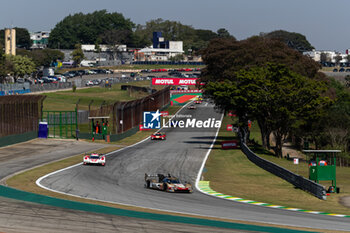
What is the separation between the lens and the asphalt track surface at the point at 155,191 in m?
24.1

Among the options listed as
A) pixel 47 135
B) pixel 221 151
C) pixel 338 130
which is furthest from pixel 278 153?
pixel 47 135

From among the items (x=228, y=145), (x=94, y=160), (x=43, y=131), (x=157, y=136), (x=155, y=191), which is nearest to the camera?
(x=155, y=191)

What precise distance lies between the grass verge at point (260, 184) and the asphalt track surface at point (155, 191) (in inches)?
73.5

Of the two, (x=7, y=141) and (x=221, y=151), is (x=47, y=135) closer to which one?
(x=7, y=141)

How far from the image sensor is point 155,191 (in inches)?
1235

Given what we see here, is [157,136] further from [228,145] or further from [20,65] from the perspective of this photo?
[20,65]

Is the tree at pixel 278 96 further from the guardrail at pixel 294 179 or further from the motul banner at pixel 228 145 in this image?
the guardrail at pixel 294 179

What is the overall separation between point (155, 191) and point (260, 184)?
8.89m

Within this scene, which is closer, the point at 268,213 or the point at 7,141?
the point at 268,213

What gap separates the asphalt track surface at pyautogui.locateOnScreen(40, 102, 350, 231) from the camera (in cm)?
2414

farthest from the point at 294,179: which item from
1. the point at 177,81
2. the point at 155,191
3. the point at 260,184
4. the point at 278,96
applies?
the point at 177,81

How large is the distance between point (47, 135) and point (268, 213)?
40.0 m

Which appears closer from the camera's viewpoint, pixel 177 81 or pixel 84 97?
pixel 84 97

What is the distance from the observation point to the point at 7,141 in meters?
52.9
